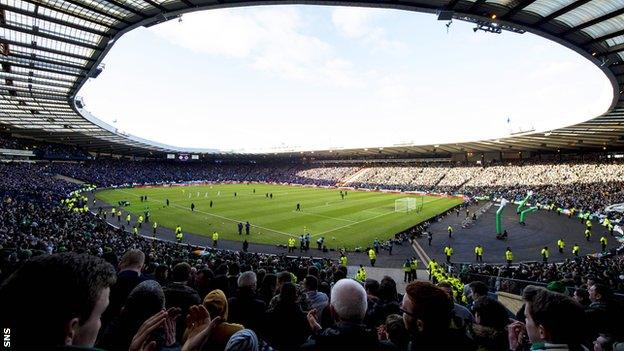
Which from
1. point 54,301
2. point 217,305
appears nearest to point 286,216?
point 217,305

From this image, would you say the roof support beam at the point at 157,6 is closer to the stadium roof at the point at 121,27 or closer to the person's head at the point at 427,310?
the stadium roof at the point at 121,27

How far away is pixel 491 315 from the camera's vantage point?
3943 millimetres

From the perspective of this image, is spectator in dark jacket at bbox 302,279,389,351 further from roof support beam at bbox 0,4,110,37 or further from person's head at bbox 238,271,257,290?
roof support beam at bbox 0,4,110,37

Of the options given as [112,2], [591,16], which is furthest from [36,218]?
[591,16]

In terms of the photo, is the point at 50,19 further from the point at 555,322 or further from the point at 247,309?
the point at 555,322

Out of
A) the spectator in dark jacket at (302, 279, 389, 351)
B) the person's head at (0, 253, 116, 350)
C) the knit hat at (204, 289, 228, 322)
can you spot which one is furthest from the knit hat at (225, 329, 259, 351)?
the person's head at (0, 253, 116, 350)

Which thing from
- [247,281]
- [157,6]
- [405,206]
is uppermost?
[157,6]

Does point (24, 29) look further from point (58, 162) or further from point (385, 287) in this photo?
point (58, 162)

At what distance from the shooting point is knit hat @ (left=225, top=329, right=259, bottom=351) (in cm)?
261

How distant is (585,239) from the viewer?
2853 centimetres

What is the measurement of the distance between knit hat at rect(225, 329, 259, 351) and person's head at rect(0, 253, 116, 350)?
1.04 metres

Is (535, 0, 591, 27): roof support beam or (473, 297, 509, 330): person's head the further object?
(535, 0, 591, 27): roof support beam

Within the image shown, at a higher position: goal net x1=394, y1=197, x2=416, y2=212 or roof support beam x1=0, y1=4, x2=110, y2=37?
roof support beam x1=0, y1=4, x2=110, y2=37

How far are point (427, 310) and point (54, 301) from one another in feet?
8.33
